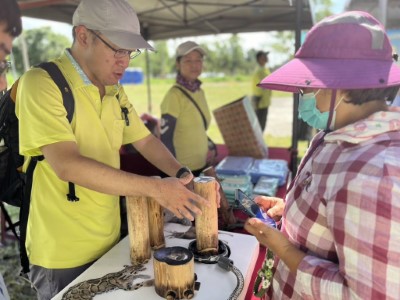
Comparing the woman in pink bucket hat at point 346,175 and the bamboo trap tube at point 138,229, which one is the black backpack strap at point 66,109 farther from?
the woman in pink bucket hat at point 346,175

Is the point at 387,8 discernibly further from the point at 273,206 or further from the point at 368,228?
the point at 368,228

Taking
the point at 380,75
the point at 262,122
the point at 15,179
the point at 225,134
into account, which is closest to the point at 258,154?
the point at 225,134

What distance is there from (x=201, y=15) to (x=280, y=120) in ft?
22.3

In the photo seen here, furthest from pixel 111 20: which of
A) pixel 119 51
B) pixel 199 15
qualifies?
pixel 199 15

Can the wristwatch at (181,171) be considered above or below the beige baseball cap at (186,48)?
below

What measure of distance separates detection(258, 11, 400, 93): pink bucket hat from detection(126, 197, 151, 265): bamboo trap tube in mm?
660

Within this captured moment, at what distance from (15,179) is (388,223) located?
4.94ft

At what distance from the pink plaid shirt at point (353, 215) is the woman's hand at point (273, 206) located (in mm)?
347

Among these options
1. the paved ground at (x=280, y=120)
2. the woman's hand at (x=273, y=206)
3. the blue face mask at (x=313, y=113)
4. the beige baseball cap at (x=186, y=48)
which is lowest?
the paved ground at (x=280, y=120)

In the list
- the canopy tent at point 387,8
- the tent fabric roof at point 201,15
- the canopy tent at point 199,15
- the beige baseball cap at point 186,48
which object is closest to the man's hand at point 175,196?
the beige baseball cap at point 186,48

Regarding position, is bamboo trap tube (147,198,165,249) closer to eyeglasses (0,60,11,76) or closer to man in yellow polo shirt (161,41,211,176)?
eyeglasses (0,60,11,76)

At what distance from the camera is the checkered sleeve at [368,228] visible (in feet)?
2.37

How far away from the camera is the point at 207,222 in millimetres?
1242

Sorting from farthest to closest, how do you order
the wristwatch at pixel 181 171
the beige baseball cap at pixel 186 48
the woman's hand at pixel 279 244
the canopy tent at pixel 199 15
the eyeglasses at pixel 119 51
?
the canopy tent at pixel 199 15, the beige baseball cap at pixel 186 48, the wristwatch at pixel 181 171, the eyeglasses at pixel 119 51, the woman's hand at pixel 279 244
